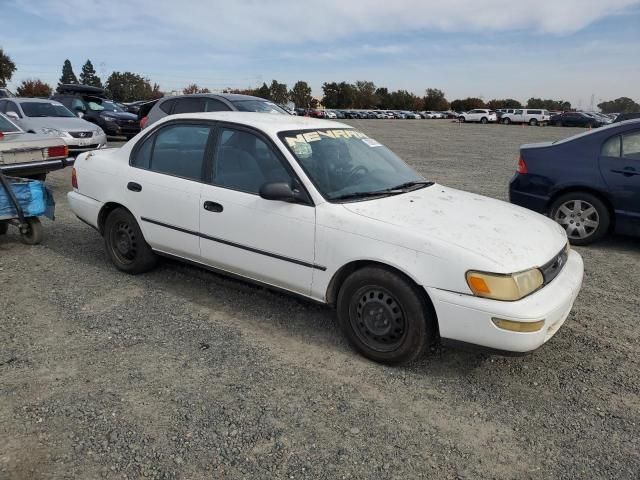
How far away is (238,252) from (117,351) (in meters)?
1.07

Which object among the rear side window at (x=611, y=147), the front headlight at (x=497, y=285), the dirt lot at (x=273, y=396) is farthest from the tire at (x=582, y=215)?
the front headlight at (x=497, y=285)

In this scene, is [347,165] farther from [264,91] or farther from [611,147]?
[264,91]

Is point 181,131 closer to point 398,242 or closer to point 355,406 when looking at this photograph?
point 398,242

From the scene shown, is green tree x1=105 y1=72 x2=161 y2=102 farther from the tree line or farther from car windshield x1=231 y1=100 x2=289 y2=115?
car windshield x1=231 y1=100 x2=289 y2=115

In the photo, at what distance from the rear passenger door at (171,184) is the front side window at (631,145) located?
15.5 feet

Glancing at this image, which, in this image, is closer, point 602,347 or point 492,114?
point 602,347

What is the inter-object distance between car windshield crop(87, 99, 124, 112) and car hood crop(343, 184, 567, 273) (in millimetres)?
14992

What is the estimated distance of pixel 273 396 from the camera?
3.00m

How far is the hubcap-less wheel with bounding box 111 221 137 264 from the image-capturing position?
4715 millimetres

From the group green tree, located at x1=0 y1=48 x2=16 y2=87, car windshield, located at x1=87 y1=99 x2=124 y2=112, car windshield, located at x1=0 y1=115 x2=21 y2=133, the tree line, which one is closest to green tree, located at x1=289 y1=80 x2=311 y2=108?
the tree line

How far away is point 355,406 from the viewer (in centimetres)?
293

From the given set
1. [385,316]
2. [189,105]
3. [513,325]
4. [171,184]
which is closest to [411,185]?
[385,316]

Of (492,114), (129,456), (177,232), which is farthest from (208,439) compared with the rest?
(492,114)

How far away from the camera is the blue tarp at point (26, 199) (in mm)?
5426
